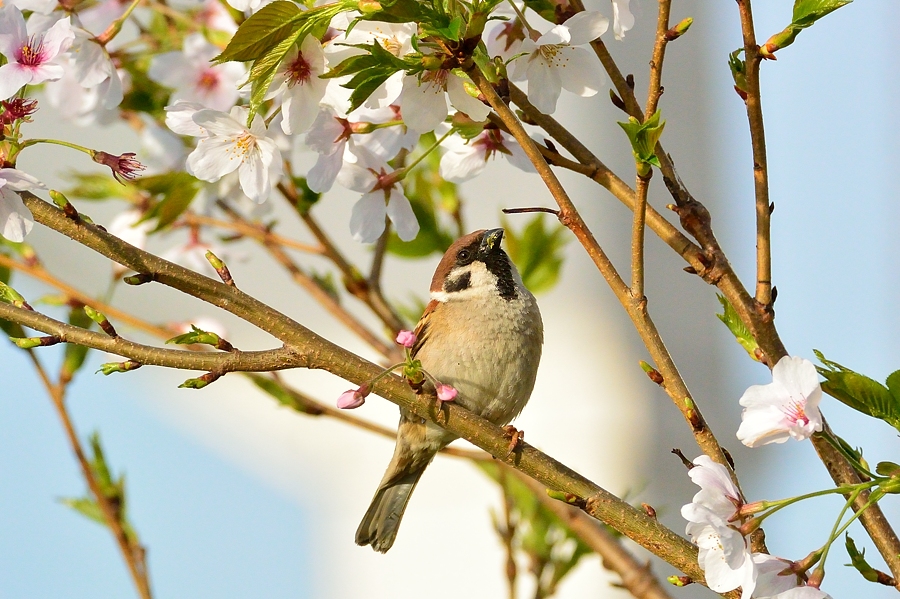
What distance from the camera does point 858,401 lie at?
0.78m

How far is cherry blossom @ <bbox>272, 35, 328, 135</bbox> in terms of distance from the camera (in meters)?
0.85

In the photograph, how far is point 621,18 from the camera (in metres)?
0.89

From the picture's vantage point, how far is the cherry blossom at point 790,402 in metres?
0.72

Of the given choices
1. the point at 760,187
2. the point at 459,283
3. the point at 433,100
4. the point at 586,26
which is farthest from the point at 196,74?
the point at 760,187

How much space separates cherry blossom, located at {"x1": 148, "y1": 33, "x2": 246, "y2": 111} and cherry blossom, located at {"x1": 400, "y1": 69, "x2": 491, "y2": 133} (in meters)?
0.68

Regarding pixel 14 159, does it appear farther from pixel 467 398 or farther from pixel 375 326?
pixel 375 326

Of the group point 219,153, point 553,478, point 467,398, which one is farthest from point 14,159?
point 467,398

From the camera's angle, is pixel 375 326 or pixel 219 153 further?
pixel 375 326

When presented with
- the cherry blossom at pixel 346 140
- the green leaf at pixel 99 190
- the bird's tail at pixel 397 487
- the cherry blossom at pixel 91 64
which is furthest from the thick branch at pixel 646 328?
the green leaf at pixel 99 190

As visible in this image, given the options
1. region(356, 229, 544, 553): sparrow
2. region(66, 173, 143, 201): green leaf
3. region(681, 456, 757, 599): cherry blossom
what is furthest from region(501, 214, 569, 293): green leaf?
region(681, 456, 757, 599): cherry blossom

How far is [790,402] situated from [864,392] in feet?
0.26

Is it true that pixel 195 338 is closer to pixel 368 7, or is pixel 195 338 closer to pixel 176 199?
pixel 368 7

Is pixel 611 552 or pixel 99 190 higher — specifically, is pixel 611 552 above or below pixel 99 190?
below

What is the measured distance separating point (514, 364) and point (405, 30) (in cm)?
81
